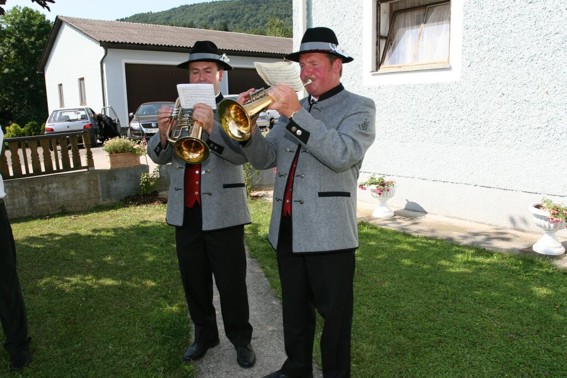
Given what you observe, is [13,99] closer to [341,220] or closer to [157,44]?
[157,44]

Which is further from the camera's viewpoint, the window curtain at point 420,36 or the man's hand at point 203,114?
the window curtain at point 420,36

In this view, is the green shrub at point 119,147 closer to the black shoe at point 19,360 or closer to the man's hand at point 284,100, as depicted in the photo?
the black shoe at point 19,360

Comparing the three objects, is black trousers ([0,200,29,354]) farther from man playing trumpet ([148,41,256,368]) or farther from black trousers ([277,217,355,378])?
black trousers ([277,217,355,378])

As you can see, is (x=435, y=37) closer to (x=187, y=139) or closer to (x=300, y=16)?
(x=300, y=16)

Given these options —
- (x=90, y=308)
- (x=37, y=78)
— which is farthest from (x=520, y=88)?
(x=37, y=78)

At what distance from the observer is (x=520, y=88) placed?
256 inches

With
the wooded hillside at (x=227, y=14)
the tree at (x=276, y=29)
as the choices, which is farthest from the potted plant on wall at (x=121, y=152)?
the wooded hillside at (x=227, y=14)

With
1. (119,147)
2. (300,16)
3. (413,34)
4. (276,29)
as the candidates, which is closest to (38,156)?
(119,147)

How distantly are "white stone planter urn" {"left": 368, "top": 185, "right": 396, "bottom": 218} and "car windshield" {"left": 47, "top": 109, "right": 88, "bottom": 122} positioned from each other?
13.6 meters

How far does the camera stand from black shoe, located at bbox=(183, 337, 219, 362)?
366 cm

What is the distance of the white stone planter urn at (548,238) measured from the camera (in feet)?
18.6

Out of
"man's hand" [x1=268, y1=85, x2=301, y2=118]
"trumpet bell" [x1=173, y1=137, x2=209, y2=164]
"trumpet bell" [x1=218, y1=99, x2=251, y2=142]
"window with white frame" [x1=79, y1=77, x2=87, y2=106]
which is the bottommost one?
"trumpet bell" [x1=173, y1=137, x2=209, y2=164]

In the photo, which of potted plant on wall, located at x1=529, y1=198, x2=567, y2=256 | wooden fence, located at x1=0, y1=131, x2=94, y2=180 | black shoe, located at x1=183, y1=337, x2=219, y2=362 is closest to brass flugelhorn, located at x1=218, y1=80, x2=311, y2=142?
black shoe, located at x1=183, y1=337, x2=219, y2=362

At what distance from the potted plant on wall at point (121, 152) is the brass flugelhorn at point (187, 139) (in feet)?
22.0
